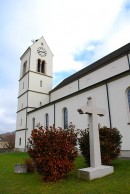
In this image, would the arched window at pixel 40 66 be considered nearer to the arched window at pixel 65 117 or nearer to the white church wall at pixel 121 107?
the arched window at pixel 65 117

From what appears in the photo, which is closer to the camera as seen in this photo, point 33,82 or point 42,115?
point 42,115

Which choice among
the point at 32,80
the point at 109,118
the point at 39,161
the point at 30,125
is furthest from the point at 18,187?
the point at 32,80

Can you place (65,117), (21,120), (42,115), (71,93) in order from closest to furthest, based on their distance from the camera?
(65,117), (71,93), (42,115), (21,120)

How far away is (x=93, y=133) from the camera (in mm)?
7848

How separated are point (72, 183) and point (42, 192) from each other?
1.35 meters

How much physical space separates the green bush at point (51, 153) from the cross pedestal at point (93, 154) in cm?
76

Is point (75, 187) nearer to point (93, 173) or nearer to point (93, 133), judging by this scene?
point (93, 173)

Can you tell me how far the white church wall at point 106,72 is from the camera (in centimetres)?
1894

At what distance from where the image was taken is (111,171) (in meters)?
7.61

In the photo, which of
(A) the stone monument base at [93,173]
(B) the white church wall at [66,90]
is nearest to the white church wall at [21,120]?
(B) the white church wall at [66,90]

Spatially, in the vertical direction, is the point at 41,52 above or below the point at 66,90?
above

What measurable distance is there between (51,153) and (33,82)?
25.3 metres

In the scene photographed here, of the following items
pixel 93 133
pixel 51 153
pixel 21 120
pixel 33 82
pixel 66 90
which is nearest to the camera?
pixel 51 153

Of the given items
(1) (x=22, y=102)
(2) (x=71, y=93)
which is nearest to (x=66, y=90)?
(2) (x=71, y=93)
